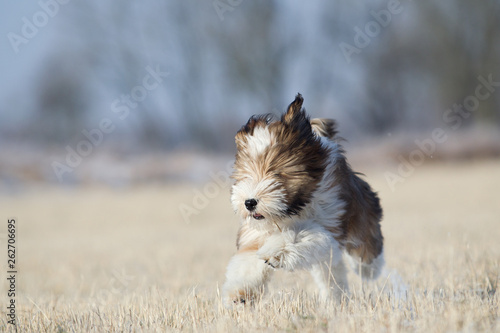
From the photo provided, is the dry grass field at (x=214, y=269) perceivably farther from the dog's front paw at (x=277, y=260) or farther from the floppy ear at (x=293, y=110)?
the floppy ear at (x=293, y=110)

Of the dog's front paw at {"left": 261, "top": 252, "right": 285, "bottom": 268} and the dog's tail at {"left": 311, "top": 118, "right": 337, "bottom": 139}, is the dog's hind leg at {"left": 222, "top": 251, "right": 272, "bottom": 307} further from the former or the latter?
the dog's tail at {"left": 311, "top": 118, "right": 337, "bottom": 139}

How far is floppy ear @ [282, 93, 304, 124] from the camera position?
422 cm

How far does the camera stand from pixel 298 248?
12.7 feet

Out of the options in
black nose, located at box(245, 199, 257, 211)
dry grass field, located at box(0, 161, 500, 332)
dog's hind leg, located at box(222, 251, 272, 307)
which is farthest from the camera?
dog's hind leg, located at box(222, 251, 272, 307)

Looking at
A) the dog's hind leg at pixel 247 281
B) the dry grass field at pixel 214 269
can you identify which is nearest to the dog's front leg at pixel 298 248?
the dog's hind leg at pixel 247 281

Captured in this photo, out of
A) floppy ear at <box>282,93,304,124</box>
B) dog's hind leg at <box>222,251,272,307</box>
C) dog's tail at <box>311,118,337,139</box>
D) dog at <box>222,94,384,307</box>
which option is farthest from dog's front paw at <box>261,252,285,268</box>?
dog's tail at <box>311,118,337,139</box>

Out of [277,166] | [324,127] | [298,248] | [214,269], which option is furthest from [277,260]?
[214,269]

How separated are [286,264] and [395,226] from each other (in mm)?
7035

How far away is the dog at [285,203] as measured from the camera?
387 centimetres

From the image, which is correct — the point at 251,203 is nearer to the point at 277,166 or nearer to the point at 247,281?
the point at 277,166

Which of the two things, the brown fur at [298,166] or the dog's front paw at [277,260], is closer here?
the dog's front paw at [277,260]

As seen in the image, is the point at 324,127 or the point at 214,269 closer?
the point at 324,127

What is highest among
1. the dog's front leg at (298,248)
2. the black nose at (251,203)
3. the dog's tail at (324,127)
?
the dog's tail at (324,127)

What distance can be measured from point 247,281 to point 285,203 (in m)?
0.66
